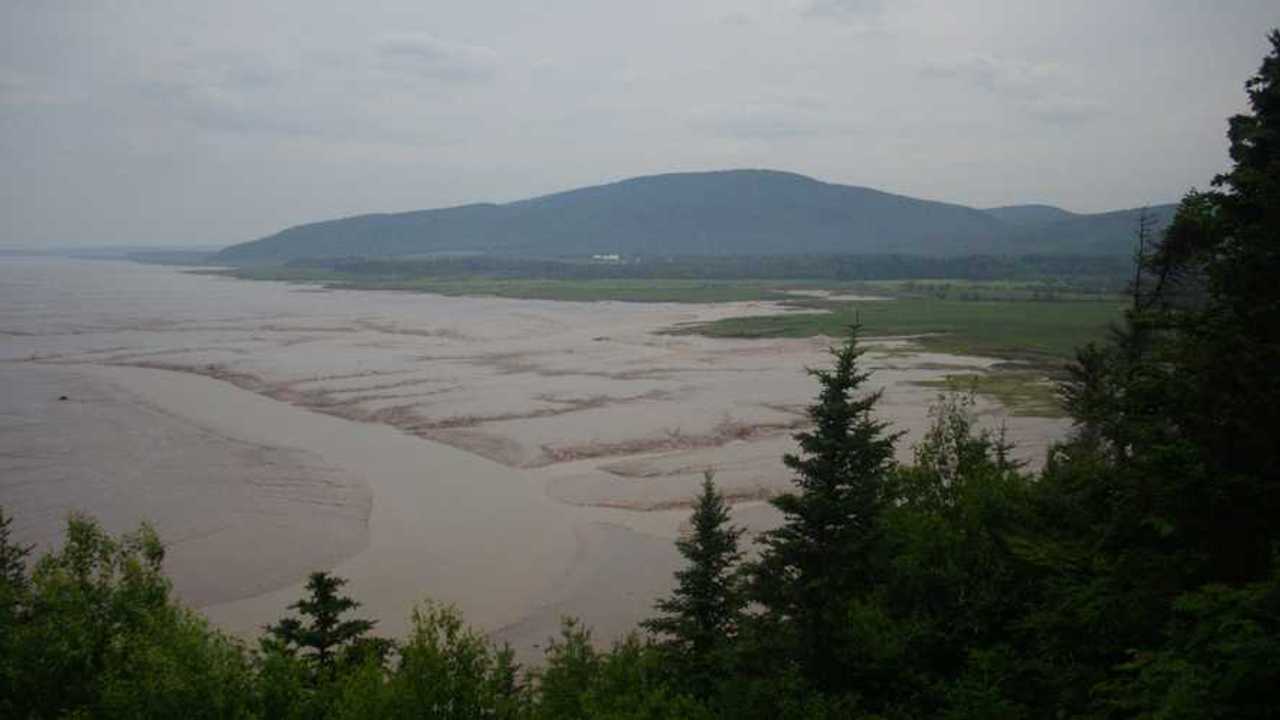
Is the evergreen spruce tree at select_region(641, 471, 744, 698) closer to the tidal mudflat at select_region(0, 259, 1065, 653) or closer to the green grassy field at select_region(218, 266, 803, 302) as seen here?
the tidal mudflat at select_region(0, 259, 1065, 653)

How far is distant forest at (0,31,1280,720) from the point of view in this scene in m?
7.75

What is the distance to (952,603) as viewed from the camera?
13.4 m

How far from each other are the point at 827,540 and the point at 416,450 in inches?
1125

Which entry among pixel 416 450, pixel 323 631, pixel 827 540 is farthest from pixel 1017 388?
pixel 323 631

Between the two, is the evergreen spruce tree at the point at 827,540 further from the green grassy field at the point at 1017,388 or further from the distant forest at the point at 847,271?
the distant forest at the point at 847,271

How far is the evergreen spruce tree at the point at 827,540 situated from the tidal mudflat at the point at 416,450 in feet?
30.5

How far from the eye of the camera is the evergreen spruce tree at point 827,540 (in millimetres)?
13125

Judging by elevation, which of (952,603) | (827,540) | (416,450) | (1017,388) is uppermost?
(827,540)

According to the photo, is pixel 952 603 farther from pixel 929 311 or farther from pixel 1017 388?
pixel 929 311

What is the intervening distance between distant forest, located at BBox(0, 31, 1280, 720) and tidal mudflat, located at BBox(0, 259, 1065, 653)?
835 centimetres

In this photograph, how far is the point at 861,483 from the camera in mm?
13891

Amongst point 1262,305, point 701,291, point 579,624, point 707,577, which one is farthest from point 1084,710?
point 701,291

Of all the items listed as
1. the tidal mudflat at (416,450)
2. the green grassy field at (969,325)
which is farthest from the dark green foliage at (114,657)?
the green grassy field at (969,325)

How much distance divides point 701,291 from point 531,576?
392 feet
